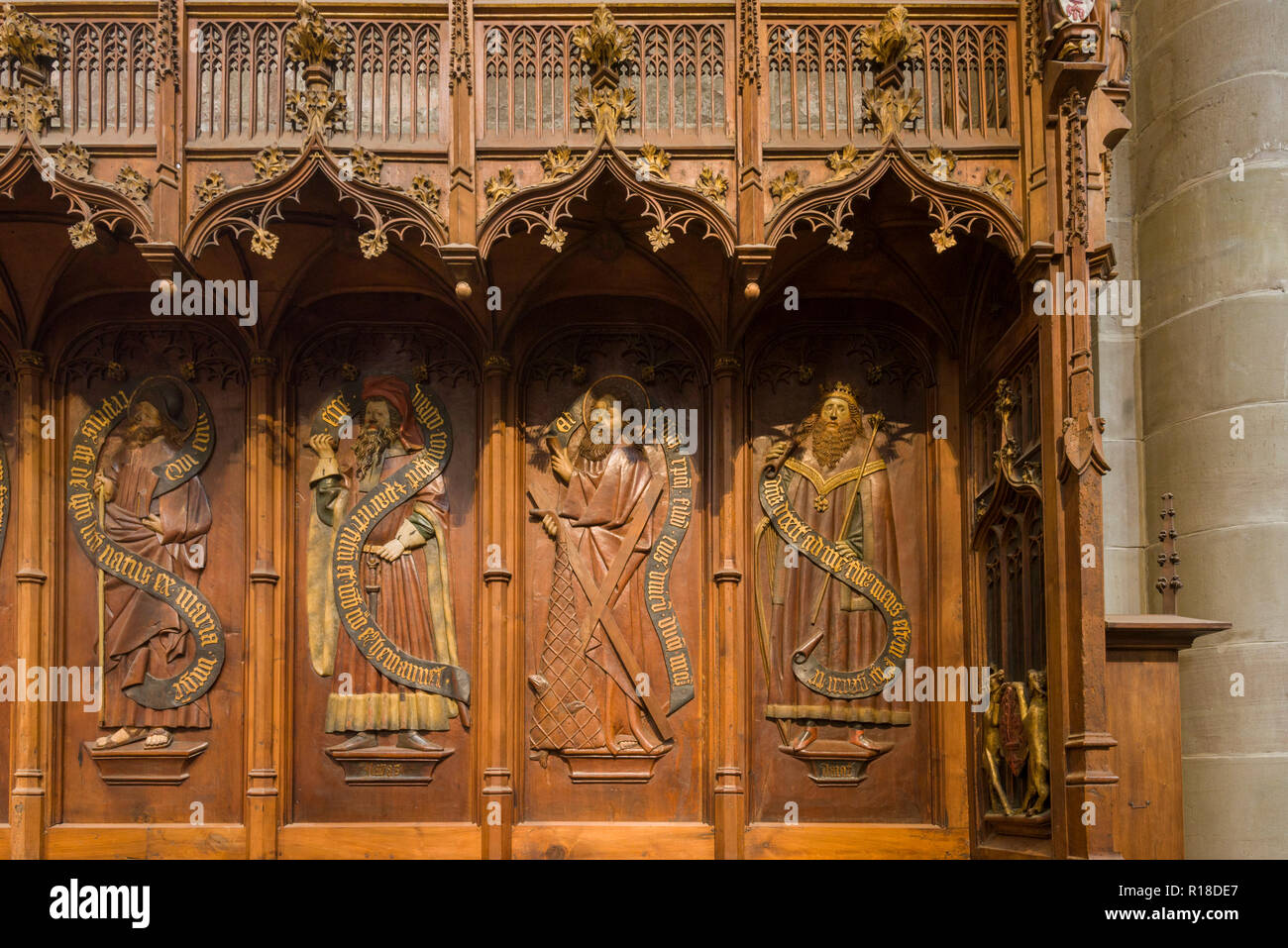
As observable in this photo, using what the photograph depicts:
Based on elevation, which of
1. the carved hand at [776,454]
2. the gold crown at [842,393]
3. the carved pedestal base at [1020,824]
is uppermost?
the gold crown at [842,393]

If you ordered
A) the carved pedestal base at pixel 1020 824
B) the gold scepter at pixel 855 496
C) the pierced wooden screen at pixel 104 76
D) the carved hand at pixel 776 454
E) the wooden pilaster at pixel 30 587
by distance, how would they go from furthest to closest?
the carved hand at pixel 776 454, the gold scepter at pixel 855 496, the wooden pilaster at pixel 30 587, the pierced wooden screen at pixel 104 76, the carved pedestal base at pixel 1020 824

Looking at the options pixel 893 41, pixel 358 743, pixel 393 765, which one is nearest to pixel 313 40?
pixel 893 41

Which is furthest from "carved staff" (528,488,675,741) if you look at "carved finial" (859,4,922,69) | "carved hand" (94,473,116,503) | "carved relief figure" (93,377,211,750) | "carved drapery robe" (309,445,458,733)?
"carved finial" (859,4,922,69)

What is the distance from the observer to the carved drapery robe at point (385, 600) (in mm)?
11672

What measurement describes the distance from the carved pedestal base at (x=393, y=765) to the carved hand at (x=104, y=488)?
102 inches

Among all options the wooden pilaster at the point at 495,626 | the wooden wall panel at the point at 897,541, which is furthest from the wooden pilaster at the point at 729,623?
the wooden pilaster at the point at 495,626

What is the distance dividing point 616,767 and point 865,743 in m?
1.87

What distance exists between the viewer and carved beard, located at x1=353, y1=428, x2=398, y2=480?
39.2ft

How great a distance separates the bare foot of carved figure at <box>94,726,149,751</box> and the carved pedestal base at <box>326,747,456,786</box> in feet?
4.69

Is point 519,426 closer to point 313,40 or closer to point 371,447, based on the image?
point 371,447

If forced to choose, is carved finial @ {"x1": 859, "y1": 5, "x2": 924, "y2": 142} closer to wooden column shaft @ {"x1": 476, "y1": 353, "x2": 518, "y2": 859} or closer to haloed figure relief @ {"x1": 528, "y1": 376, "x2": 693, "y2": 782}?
haloed figure relief @ {"x1": 528, "y1": 376, "x2": 693, "y2": 782}

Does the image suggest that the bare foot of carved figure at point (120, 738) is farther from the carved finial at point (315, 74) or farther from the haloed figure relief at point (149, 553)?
Result: the carved finial at point (315, 74)

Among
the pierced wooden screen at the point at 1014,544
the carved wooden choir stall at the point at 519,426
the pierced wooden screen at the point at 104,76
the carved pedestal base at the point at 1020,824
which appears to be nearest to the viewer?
the carved pedestal base at the point at 1020,824
